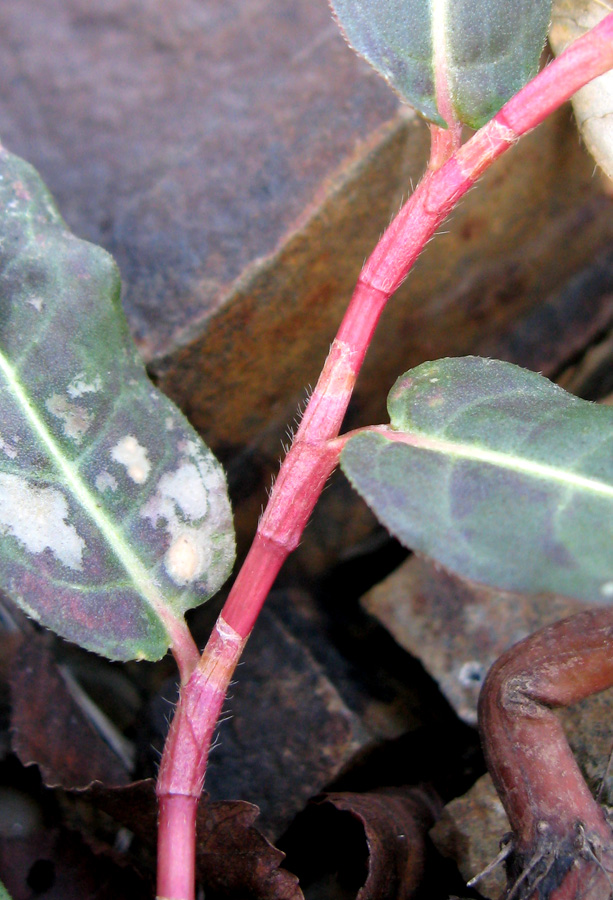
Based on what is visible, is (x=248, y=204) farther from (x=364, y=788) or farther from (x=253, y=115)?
(x=364, y=788)

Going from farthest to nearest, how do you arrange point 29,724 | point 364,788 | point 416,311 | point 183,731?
point 416,311 → point 364,788 → point 29,724 → point 183,731

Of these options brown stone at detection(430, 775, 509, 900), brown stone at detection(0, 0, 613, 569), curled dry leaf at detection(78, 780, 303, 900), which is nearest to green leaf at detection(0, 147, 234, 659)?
curled dry leaf at detection(78, 780, 303, 900)

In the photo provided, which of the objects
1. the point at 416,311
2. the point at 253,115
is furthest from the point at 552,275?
the point at 253,115

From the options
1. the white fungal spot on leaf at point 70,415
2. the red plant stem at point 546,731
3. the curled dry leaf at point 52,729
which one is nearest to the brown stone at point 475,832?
the red plant stem at point 546,731

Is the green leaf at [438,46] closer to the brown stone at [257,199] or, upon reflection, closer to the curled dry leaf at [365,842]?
the brown stone at [257,199]

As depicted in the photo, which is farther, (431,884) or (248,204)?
(248,204)

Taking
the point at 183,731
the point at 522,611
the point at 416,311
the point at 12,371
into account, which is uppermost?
the point at 12,371

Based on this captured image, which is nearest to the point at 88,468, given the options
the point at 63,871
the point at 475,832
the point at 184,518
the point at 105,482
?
the point at 105,482
